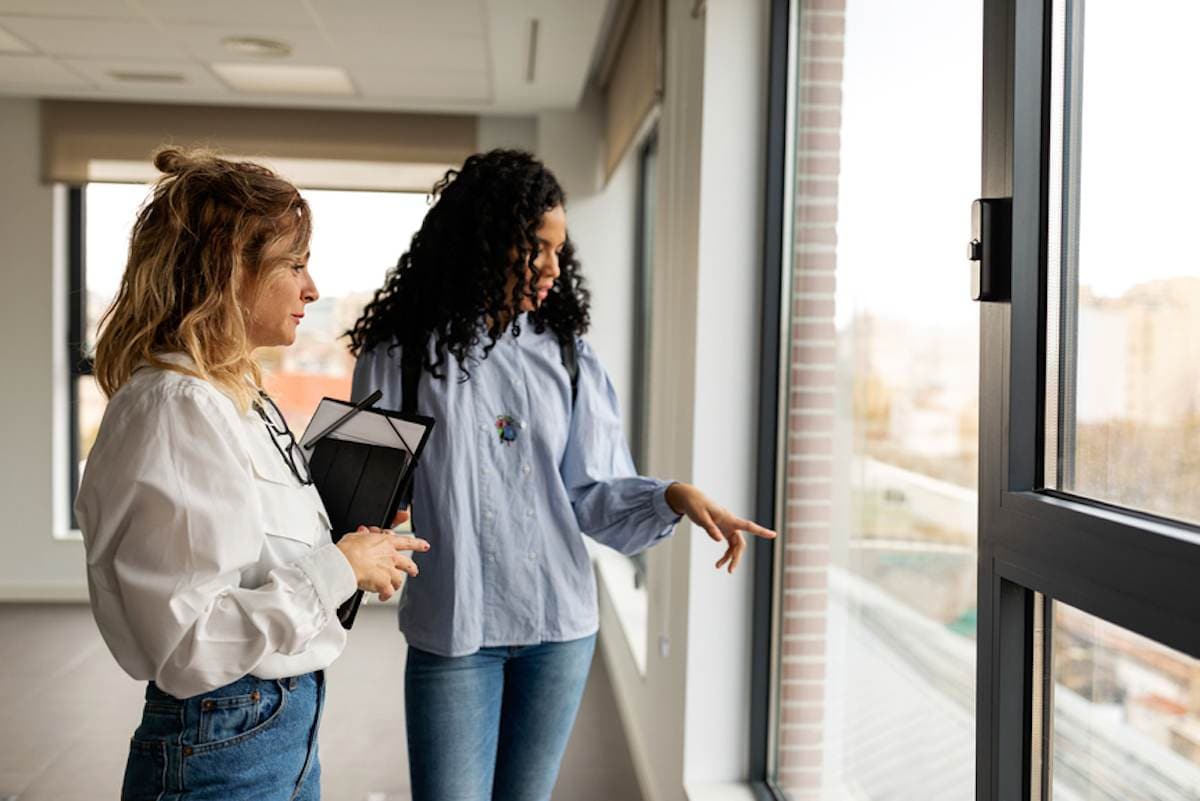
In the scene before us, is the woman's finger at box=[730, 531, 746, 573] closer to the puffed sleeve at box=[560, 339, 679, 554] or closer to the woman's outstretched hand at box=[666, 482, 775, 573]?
the woman's outstretched hand at box=[666, 482, 775, 573]

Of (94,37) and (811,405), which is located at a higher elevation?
(94,37)

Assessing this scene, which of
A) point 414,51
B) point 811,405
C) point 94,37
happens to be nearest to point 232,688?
point 811,405

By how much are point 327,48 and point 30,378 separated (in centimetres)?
272

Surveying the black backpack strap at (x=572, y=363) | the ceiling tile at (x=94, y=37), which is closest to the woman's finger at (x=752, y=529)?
the black backpack strap at (x=572, y=363)

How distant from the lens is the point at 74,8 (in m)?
4.00

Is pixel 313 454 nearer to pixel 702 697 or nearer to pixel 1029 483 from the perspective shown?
pixel 1029 483

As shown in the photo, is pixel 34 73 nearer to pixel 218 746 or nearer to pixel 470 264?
pixel 470 264

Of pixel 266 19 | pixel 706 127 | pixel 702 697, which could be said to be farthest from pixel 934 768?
pixel 266 19

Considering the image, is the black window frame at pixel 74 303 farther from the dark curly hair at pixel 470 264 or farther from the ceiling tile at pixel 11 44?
the dark curly hair at pixel 470 264

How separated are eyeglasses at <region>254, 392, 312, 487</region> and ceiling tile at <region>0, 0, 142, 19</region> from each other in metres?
3.19

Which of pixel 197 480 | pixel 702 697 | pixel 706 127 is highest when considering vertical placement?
pixel 706 127

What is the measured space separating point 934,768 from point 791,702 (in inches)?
30.9

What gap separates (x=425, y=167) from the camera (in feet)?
19.4

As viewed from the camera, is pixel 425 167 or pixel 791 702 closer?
pixel 791 702
